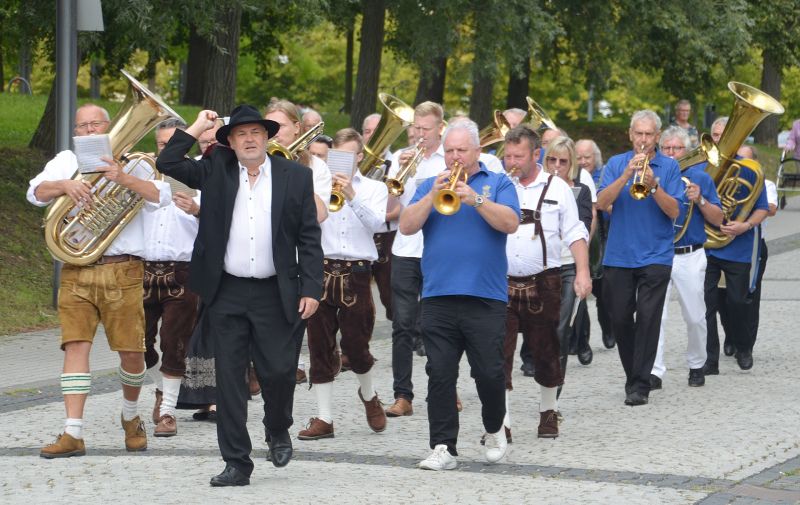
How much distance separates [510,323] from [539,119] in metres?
4.41

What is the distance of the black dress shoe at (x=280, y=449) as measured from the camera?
6.29 metres

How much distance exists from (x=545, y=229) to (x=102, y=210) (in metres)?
2.78

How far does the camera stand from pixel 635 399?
8.69 metres

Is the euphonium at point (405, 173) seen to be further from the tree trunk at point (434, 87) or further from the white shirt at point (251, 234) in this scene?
the tree trunk at point (434, 87)

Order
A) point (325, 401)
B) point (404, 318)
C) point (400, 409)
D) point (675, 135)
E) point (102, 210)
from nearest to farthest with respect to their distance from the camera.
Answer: point (102, 210), point (325, 401), point (400, 409), point (404, 318), point (675, 135)

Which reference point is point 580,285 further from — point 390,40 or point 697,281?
point 390,40

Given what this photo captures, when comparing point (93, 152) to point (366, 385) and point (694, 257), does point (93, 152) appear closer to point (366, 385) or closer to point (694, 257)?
point (366, 385)

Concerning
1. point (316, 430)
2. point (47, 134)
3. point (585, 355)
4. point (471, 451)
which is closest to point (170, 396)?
point (316, 430)

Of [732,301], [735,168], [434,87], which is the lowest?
[732,301]

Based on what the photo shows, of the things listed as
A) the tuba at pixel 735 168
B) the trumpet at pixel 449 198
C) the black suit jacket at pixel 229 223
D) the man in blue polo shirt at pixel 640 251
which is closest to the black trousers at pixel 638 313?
the man in blue polo shirt at pixel 640 251

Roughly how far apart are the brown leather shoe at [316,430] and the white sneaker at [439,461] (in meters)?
1.17

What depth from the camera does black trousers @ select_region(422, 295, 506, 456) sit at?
6.54 meters

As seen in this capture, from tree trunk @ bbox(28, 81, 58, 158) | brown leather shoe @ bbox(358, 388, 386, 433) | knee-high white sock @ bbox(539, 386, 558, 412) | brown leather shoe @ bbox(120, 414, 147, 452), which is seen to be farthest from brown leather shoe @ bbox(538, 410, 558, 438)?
tree trunk @ bbox(28, 81, 58, 158)

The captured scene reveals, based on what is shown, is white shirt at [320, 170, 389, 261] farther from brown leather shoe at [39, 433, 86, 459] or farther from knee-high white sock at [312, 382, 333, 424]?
brown leather shoe at [39, 433, 86, 459]
